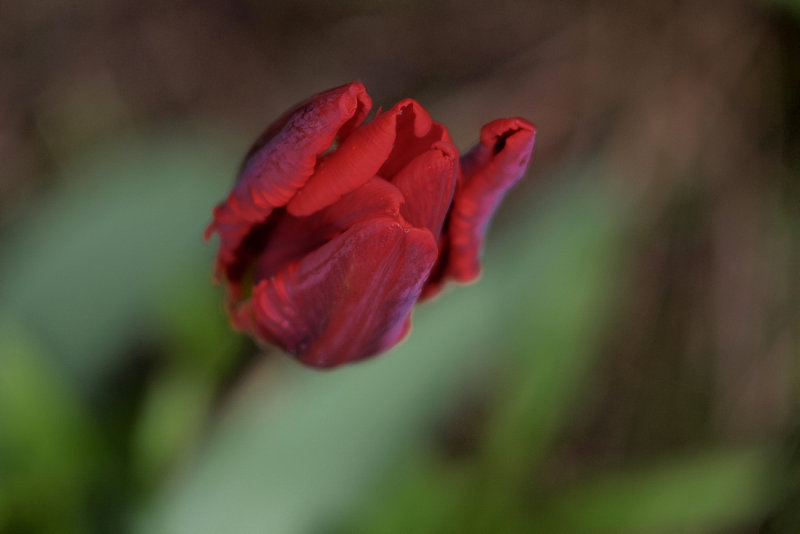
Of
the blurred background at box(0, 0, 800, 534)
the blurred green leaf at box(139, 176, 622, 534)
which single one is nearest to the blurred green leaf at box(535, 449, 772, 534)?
the blurred background at box(0, 0, 800, 534)

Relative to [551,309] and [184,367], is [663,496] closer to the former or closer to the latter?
[551,309]

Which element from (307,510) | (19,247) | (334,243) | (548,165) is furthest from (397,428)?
(548,165)

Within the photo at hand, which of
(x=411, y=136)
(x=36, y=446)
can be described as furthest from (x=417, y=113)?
(x=36, y=446)

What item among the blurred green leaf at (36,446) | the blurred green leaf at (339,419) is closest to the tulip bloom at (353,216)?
the blurred green leaf at (339,419)

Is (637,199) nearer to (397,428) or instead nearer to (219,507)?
(397,428)

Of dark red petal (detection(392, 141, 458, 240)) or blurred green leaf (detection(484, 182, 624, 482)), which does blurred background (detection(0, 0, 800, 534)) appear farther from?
dark red petal (detection(392, 141, 458, 240))

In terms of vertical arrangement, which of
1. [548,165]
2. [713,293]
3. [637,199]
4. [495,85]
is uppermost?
[495,85]

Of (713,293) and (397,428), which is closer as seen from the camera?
(397,428)

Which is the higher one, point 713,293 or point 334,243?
point 334,243
